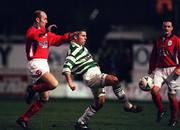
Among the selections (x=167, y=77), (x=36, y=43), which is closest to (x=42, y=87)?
(x=36, y=43)

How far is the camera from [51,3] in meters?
33.6

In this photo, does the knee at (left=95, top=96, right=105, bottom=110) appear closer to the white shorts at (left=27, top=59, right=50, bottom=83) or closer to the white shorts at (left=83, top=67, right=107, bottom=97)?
the white shorts at (left=83, top=67, right=107, bottom=97)

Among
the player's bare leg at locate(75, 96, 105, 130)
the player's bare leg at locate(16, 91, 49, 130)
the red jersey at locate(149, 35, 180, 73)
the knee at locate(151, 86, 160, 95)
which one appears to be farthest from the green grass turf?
the red jersey at locate(149, 35, 180, 73)

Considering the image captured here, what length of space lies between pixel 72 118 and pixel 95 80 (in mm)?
3071

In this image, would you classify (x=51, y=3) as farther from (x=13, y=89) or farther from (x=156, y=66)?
(x=156, y=66)

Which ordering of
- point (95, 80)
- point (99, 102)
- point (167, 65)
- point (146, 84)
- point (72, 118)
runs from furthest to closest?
point (72, 118) < point (167, 65) < point (146, 84) < point (99, 102) < point (95, 80)

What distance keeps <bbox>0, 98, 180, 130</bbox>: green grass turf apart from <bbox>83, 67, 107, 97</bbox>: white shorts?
2.48 feet

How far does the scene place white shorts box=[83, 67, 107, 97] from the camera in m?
14.5

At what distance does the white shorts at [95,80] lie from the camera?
47.5 feet

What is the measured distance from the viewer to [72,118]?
17406 mm

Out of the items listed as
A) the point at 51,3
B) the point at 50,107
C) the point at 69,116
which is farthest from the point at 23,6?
the point at 69,116

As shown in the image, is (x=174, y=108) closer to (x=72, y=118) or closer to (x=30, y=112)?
(x=72, y=118)

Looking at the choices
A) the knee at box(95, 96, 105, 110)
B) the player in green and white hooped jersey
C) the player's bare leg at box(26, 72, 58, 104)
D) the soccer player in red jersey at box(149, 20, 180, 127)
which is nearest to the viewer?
the player in green and white hooped jersey

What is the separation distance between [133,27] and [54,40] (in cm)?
2581
